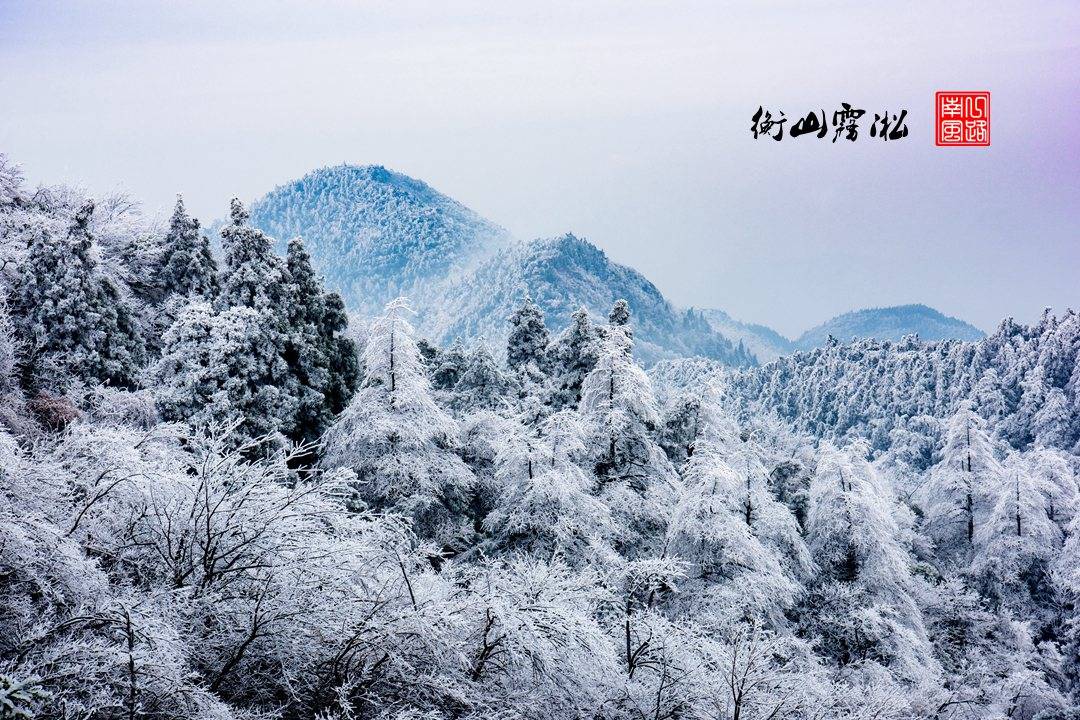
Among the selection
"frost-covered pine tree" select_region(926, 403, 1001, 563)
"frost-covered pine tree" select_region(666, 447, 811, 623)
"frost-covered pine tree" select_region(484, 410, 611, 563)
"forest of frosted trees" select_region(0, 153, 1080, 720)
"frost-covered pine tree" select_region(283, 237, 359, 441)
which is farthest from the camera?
"frost-covered pine tree" select_region(926, 403, 1001, 563)

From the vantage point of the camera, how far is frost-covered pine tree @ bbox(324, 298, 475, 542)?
49.1 feet

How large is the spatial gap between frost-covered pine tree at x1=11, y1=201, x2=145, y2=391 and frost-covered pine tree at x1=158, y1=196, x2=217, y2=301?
5.09m

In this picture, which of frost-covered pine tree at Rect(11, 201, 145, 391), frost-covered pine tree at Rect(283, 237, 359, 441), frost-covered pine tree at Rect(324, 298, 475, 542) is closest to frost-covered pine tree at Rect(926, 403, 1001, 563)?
frost-covered pine tree at Rect(324, 298, 475, 542)

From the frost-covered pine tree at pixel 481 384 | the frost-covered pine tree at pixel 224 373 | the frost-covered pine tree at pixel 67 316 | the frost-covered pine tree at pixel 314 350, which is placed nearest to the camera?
the frost-covered pine tree at pixel 224 373

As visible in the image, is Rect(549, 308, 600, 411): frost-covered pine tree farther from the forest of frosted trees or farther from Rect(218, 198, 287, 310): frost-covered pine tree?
Rect(218, 198, 287, 310): frost-covered pine tree

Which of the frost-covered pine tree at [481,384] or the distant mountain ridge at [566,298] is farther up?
the distant mountain ridge at [566,298]

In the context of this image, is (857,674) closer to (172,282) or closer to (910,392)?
(172,282)

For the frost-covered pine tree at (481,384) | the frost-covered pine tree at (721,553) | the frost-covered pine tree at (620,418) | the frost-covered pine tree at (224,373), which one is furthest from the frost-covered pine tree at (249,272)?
the frost-covered pine tree at (721,553)

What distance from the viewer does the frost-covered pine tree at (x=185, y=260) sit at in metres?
26.4

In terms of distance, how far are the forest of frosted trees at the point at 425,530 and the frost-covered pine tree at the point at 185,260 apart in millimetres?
136

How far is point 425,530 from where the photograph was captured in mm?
15547

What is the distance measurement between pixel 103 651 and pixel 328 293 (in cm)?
1984

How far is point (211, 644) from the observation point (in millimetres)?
6188

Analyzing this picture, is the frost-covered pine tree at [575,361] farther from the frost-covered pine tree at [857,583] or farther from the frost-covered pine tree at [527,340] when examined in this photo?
the frost-covered pine tree at [857,583]
